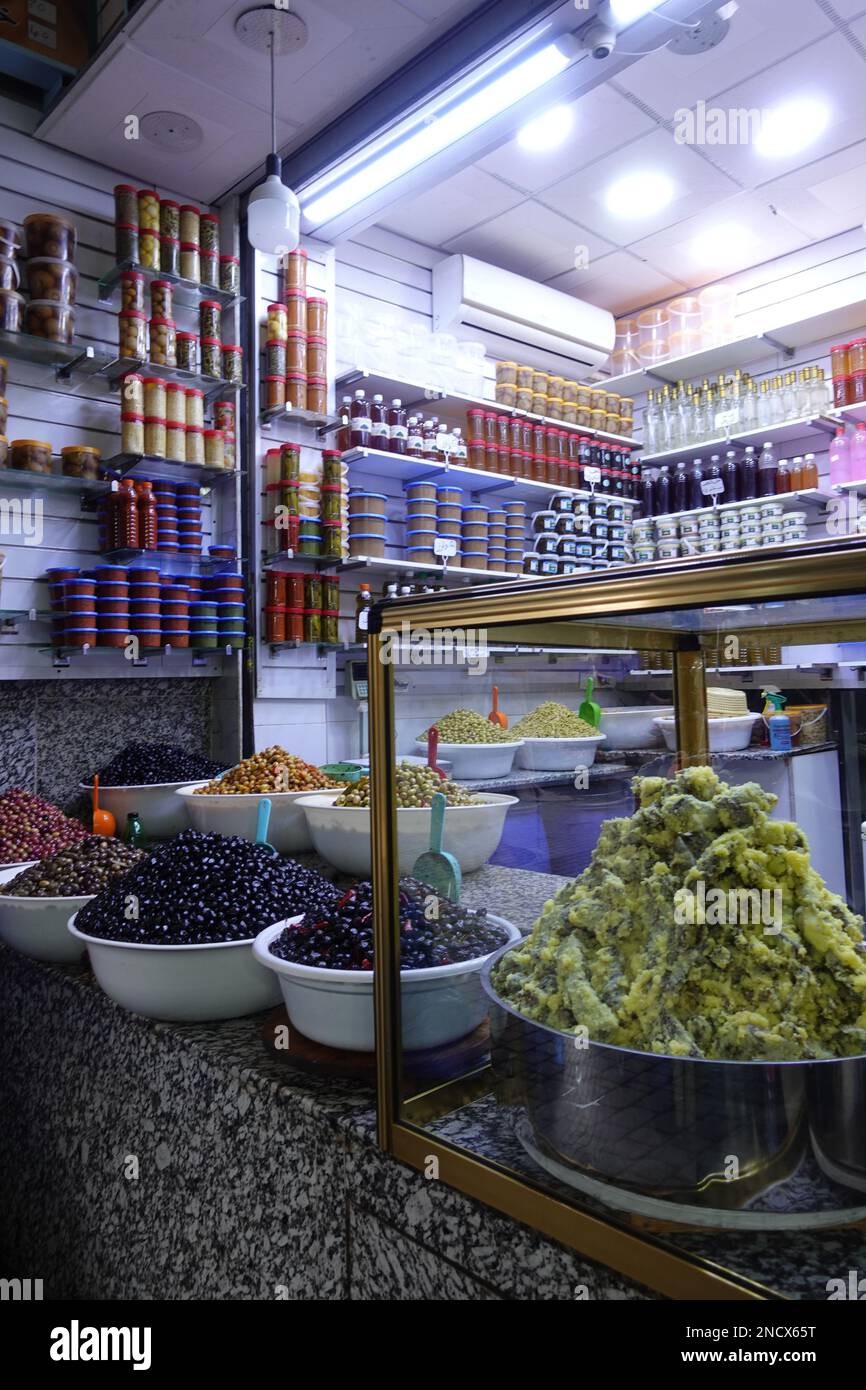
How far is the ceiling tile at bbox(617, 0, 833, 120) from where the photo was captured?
10.3 ft

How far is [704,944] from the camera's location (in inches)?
26.1

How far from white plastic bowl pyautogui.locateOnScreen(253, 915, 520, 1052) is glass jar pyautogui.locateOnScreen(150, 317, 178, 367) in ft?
9.28

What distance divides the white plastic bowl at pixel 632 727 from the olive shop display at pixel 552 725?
0.02 m

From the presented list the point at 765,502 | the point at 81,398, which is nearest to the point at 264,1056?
the point at 81,398

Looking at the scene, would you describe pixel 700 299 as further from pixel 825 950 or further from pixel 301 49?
pixel 825 950

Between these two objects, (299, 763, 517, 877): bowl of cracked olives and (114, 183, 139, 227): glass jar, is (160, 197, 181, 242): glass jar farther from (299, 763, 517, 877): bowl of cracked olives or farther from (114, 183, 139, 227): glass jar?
(299, 763, 517, 877): bowl of cracked olives

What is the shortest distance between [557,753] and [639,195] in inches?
168

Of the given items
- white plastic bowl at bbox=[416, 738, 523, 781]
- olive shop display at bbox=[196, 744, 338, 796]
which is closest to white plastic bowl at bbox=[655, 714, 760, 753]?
white plastic bowl at bbox=[416, 738, 523, 781]

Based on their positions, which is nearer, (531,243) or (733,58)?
(733,58)

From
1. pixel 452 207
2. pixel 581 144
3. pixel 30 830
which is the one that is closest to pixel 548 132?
pixel 581 144

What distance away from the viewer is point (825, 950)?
65 cm

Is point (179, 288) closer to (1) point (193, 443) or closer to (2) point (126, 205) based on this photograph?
(2) point (126, 205)

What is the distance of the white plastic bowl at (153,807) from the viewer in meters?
2.68

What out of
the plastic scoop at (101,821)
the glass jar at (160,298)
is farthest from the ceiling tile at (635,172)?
the plastic scoop at (101,821)
